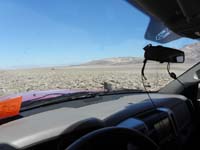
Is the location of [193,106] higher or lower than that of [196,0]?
lower

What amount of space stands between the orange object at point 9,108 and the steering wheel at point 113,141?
0.98 m

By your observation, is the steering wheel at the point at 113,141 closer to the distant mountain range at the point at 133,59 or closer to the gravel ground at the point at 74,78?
the gravel ground at the point at 74,78

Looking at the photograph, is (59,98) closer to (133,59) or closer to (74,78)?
(133,59)

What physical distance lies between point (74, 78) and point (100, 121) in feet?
5.67

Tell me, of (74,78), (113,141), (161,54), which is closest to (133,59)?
(74,78)

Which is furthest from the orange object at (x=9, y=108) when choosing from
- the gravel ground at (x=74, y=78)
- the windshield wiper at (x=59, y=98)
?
the gravel ground at (x=74, y=78)

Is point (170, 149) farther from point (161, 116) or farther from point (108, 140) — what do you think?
point (108, 140)

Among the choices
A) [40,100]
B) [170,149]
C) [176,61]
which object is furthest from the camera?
[170,149]

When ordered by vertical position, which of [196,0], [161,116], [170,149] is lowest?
[170,149]

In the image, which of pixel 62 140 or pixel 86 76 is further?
pixel 86 76

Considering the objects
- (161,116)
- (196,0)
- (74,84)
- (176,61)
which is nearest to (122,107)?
(161,116)

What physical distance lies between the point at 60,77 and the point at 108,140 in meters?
2.42

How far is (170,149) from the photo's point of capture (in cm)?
331

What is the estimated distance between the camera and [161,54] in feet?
8.11
